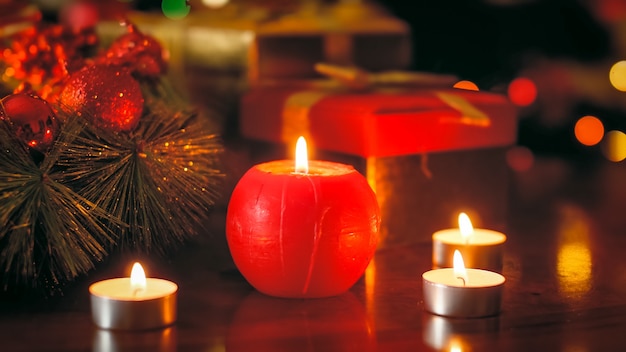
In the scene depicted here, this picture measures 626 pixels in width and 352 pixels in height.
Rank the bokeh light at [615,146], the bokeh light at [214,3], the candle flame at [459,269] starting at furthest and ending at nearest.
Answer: the bokeh light at [615,146] → the bokeh light at [214,3] → the candle flame at [459,269]

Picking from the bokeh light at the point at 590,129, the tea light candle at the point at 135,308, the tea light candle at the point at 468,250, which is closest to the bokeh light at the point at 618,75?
the bokeh light at the point at 590,129

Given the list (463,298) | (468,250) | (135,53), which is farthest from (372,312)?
(135,53)

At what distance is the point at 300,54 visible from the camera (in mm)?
1646

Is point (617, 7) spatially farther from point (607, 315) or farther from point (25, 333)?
point (25, 333)

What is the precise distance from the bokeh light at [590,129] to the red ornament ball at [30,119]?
1.45 metres

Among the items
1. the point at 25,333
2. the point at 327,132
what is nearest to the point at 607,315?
the point at 327,132

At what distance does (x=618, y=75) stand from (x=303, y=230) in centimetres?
139

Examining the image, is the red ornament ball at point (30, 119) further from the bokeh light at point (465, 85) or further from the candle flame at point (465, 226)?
the bokeh light at point (465, 85)

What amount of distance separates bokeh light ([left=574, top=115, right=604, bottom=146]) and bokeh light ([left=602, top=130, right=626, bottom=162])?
0.02 m

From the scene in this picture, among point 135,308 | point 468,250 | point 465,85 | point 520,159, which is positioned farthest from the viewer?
point 520,159

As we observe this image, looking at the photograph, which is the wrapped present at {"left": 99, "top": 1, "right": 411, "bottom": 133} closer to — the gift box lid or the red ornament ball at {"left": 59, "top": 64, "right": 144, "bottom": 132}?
the gift box lid

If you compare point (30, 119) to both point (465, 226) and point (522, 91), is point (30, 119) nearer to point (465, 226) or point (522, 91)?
point (465, 226)

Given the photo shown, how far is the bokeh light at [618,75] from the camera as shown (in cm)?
214

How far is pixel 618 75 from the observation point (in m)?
2.15
